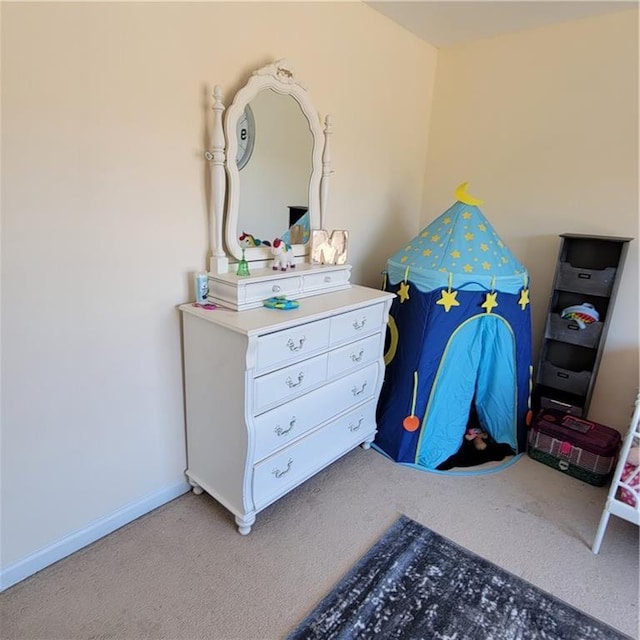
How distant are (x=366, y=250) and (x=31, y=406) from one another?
2005mm

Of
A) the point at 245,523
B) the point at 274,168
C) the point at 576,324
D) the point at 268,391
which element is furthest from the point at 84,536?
the point at 576,324

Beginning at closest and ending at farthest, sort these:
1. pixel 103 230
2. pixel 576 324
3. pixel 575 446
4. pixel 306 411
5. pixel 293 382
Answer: pixel 103 230
pixel 293 382
pixel 306 411
pixel 575 446
pixel 576 324

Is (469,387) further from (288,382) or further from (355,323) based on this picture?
(288,382)

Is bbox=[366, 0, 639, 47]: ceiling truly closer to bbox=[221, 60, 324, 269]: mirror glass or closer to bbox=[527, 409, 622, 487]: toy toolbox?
bbox=[221, 60, 324, 269]: mirror glass

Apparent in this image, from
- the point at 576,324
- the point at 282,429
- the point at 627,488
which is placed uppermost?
the point at 576,324

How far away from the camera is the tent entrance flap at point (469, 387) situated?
7.67 ft

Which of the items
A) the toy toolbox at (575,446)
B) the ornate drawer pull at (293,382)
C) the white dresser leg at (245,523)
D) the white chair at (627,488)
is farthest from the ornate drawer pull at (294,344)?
the toy toolbox at (575,446)

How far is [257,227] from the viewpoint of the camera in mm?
2035

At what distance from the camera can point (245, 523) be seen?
1842 millimetres

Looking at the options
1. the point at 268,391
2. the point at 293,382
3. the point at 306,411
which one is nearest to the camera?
the point at 268,391

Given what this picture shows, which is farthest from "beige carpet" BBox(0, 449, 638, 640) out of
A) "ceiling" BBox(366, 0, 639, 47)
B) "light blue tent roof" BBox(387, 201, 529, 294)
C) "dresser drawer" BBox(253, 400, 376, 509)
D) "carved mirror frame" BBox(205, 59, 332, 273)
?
"ceiling" BBox(366, 0, 639, 47)

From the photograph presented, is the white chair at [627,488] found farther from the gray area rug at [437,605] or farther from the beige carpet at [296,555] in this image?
the gray area rug at [437,605]

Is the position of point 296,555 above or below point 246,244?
below

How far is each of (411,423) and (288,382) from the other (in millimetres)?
929
